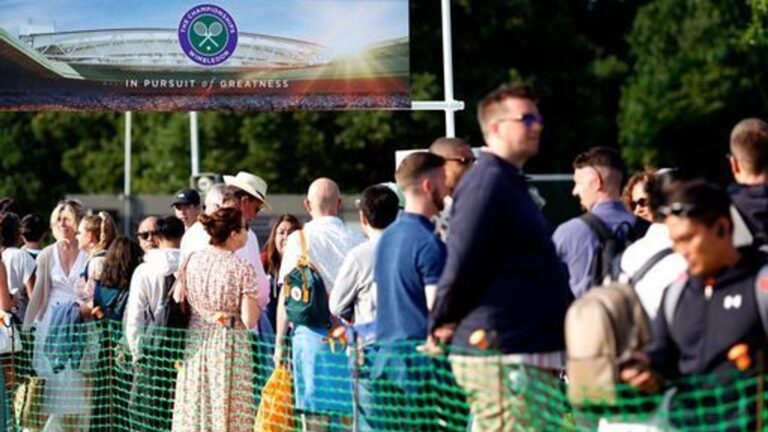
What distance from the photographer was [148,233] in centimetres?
1168

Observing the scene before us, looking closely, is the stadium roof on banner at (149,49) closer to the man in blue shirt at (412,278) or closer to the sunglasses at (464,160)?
the sunglasses at (464,160)

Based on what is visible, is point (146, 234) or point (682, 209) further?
point (146, 234)

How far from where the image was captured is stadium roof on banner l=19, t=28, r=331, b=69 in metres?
12.5

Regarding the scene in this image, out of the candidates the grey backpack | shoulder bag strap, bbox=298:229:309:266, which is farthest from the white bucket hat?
the grey backpack

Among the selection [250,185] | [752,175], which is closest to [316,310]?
[250,185]

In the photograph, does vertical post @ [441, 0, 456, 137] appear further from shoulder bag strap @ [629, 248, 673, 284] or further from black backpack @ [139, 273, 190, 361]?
shoulder bag strap @ [629, 248, 673, 284]

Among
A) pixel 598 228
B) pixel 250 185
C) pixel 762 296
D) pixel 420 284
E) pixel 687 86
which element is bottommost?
pixel 762 296

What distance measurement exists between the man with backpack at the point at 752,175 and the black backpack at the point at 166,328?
159 inches

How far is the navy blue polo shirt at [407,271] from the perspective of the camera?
8453 millimetres

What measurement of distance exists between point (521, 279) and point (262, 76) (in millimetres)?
6032

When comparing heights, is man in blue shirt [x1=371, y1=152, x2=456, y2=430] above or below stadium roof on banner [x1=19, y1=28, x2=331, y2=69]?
below

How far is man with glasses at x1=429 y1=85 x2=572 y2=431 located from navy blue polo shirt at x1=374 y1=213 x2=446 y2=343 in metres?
1.05

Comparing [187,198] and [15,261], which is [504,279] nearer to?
[187,198]

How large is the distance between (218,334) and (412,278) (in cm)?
219
